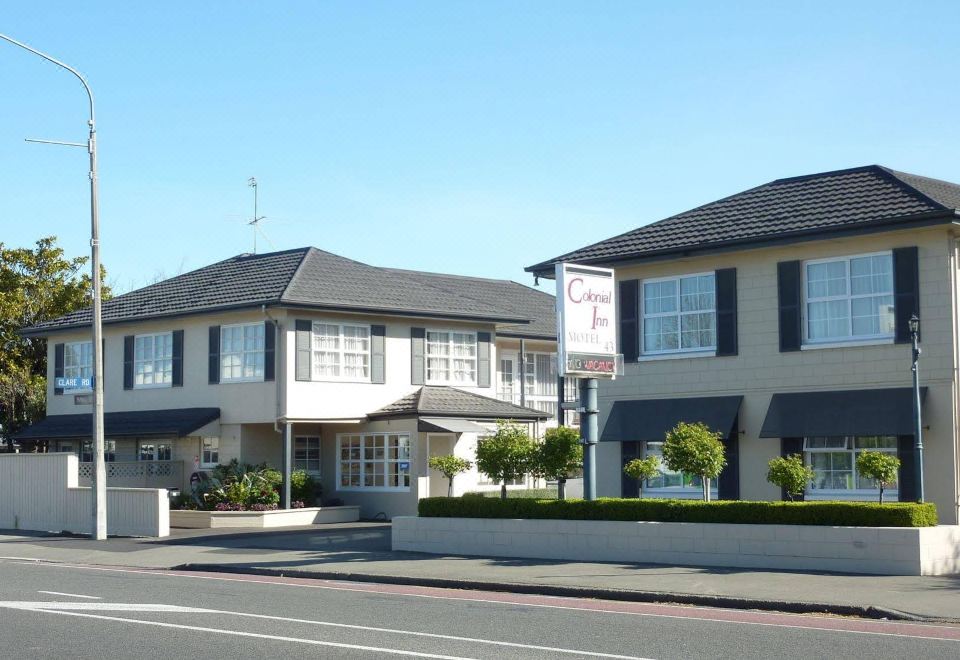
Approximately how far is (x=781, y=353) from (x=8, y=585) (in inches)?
529

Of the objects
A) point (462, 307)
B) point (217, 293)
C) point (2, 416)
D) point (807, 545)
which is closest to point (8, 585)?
point (807, 545)

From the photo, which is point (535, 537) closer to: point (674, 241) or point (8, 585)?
point (674, 241)

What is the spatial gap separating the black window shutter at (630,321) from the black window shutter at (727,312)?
1.85m

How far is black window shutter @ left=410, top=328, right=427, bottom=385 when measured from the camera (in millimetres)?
35000

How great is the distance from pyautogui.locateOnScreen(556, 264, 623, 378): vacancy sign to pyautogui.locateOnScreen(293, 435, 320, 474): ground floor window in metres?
15.3

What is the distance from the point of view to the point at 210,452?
34031 millimetres

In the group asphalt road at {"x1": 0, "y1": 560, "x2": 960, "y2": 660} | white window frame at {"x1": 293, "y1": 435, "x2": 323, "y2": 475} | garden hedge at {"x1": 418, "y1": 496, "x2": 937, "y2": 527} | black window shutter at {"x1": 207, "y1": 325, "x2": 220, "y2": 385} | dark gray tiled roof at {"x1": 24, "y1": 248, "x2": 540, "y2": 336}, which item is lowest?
asphalt road at {"x1": 0, "y1": 560, "x2": 960, "y2": 660}

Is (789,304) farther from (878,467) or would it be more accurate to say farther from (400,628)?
(400,628)

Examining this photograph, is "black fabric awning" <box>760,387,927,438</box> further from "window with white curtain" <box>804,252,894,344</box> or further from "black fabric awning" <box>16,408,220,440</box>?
"black fabric awning" <box>16,408,220,440</box>

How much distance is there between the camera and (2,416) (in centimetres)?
4244

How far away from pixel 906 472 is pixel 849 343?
2.45 m

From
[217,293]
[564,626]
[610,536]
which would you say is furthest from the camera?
[217,293]

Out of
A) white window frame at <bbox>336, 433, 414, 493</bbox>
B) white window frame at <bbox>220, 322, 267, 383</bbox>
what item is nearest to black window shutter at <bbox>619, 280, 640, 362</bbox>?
white window frame at <bbox>336, 433, 414, 493</bbox>

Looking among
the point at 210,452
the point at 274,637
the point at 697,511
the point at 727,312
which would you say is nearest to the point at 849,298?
the point at 727,312
